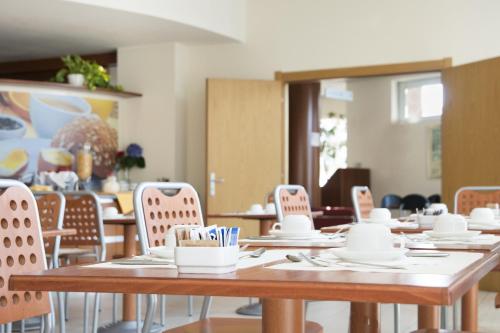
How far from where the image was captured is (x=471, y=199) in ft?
15.1

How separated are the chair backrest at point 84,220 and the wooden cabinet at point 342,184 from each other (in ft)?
25.8

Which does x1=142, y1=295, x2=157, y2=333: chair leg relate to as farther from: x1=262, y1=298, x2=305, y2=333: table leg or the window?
the window

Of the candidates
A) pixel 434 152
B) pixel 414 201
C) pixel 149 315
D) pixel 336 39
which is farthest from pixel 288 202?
pixel 434 152

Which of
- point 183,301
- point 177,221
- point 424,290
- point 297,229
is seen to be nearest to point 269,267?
point 424,290

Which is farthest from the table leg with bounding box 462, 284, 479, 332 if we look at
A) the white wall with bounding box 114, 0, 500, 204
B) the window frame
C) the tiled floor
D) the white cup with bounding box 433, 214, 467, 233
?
the window frame

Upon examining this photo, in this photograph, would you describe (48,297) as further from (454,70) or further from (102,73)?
(102,73)

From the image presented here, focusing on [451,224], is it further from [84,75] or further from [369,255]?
[84,75]

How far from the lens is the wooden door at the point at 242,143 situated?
8477 mm

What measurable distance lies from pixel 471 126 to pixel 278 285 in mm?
5969

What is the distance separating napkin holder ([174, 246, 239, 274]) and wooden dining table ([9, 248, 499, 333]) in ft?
0.07

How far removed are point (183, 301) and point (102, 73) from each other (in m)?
3.86

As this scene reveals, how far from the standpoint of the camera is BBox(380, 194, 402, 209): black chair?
1180cm

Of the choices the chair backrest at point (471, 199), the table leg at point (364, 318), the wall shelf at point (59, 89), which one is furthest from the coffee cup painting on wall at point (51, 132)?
the table leg at point (364, 318)

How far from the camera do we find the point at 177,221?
253cm
